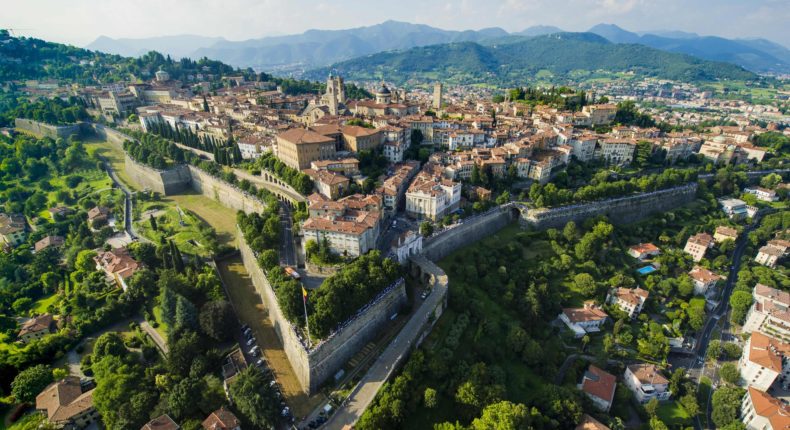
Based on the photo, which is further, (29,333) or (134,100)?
(134,100)

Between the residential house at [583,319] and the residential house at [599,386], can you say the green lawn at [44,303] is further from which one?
the residential house at [583,319]

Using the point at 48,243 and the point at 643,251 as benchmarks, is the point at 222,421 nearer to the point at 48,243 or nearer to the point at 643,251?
the point at 48,243

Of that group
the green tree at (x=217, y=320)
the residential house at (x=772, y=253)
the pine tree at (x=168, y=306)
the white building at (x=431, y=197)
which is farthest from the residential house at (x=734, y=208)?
the pine tree at (x=168, y=306)

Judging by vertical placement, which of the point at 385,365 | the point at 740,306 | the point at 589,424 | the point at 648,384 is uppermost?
the point at 385,365

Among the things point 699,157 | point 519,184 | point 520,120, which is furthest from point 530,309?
point 699,157

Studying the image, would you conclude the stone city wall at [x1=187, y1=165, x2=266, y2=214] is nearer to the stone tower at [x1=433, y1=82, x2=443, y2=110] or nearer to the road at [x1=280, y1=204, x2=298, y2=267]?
the road at [x1=280, y1=204, x2=298, y2=267]

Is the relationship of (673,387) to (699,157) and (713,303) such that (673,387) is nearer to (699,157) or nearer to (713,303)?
(713,303)

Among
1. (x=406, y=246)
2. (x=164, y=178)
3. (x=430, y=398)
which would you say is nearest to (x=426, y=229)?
(x=406, y=246)
